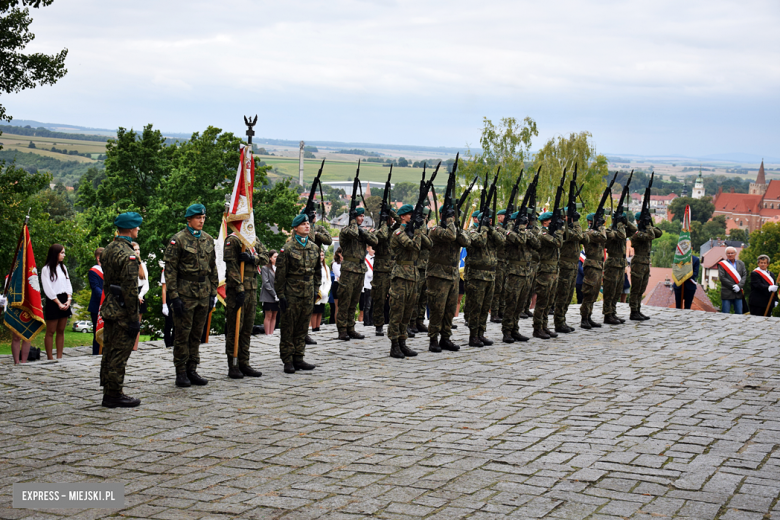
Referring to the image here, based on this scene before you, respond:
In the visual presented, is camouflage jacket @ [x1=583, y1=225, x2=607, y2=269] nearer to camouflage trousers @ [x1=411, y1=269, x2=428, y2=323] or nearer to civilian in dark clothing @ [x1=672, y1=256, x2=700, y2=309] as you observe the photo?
camouflage trousers @ [x1=411, y1=269, x2=428, y2=323]

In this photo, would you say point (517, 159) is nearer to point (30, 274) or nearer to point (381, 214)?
point (381, 214)

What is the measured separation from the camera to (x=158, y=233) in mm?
25219

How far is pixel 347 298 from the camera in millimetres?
11117

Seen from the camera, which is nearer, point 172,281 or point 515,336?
point 172,281

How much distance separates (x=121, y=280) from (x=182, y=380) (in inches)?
57.3

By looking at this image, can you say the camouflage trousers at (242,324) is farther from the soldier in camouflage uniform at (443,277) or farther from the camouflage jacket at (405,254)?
the soldier in camouflage uniform at (443,277)

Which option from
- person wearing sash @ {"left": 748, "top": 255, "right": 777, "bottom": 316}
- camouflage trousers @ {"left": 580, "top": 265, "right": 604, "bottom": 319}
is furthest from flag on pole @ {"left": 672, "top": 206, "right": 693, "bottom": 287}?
camouflage trousers @ {"left": 580, "top": 265, "right": 604, "bottom": 319}

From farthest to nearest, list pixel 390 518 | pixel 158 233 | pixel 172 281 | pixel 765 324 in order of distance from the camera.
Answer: pixel 158 233 < pixel 765 324 < pixel 172 281 < pixel 390 518

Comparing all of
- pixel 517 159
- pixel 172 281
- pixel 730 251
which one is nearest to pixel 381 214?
pixel 172 281

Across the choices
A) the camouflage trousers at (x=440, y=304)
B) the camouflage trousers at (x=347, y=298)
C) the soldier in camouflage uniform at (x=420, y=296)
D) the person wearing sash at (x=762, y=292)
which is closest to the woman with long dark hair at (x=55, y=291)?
the camouflage trousers at (x=347, y=298)

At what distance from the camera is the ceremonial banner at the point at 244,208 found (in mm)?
8719

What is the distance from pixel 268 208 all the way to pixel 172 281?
19.9 metres

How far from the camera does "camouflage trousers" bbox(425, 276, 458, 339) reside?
1024 cm

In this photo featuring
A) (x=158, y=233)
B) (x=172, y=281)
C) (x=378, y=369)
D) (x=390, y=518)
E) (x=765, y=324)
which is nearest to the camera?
(x=390, y=518)
